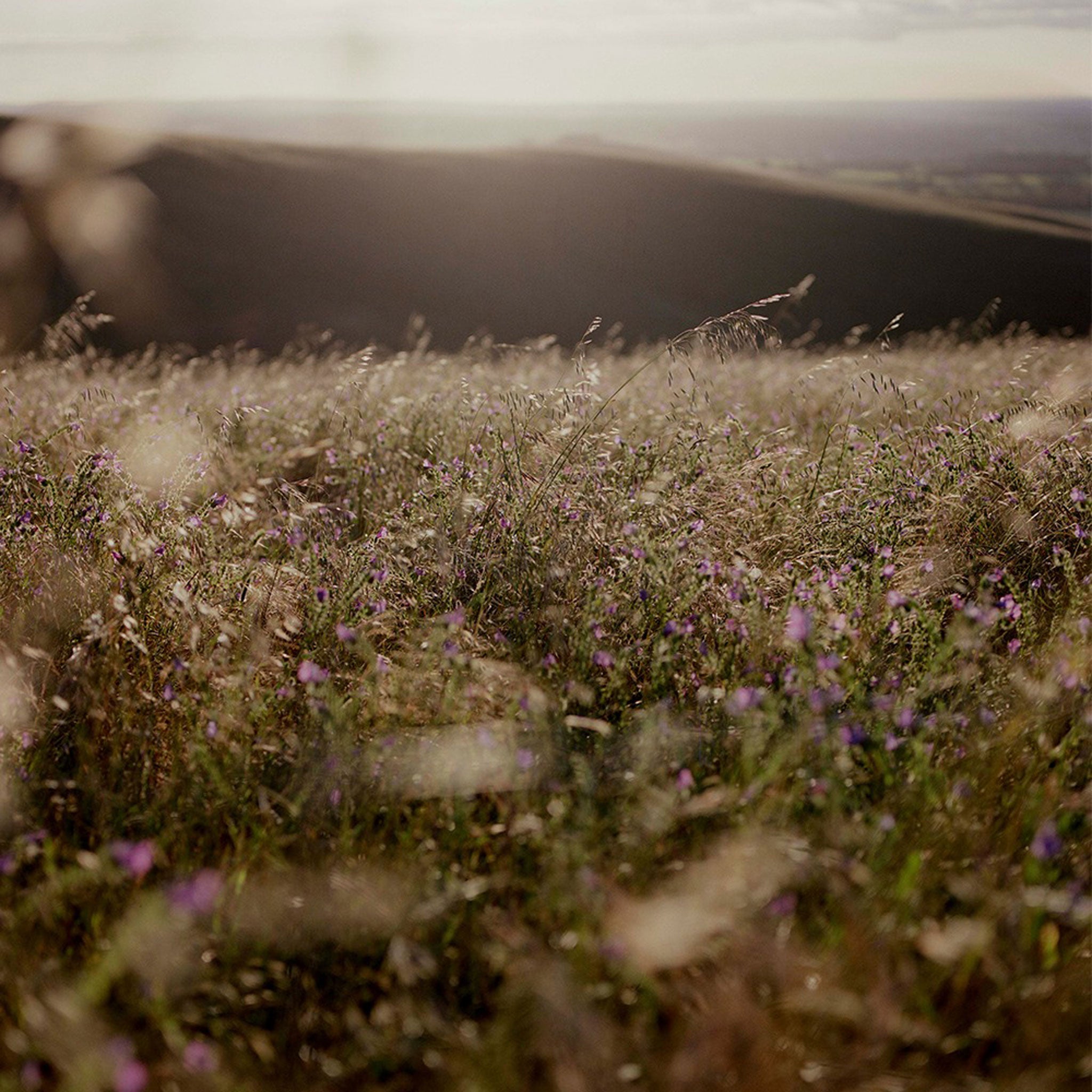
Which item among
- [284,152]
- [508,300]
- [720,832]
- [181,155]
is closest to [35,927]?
[720,832]

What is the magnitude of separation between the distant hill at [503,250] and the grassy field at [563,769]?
25978 mm

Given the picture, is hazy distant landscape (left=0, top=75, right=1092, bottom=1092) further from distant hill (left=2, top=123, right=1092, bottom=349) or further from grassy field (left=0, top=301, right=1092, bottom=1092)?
distant hill (left=2, top=123, right=1092, bottom=349)

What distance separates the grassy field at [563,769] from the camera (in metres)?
1.51

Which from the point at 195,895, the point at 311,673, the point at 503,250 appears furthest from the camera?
the point at 503,250

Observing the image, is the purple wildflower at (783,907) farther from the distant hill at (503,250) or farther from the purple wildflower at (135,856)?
the distant hill at (503,250)

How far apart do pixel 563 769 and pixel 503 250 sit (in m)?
35.4

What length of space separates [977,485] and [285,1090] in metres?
3.02

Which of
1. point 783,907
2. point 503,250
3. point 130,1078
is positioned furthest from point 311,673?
point 503,250

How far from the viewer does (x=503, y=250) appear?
35.0 m

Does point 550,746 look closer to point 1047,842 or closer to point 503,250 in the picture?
point 1047,842

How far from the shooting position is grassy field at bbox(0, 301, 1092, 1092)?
151 centimetres

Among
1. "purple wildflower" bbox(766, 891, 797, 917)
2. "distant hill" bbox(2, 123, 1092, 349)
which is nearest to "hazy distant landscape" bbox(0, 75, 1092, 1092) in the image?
"purple wildflower" bbox(766, 891, 797, 917)

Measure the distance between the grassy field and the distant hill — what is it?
26.0 m

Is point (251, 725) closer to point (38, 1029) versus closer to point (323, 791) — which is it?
point (323, 791)
